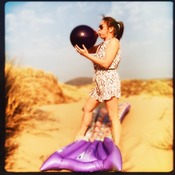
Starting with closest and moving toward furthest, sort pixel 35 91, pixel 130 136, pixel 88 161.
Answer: pixel 88 161 → pixel 130 136 → pixel 35 91

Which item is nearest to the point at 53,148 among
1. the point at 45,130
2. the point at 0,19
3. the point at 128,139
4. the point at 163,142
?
the point at 45,130

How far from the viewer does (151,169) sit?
517cm

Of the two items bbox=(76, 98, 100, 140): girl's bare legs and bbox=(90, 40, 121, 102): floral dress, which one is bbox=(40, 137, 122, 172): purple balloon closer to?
bbox=(76, 98, 100, 140): girl's bare legs

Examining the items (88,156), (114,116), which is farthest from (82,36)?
(88,156)

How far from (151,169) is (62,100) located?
2407 mm

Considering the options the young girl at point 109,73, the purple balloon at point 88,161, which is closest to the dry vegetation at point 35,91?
the purple balloon at point 88,161

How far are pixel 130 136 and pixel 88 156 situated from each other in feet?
2.85

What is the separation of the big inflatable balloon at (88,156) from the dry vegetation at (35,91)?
2.62 ft

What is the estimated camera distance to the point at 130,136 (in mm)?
5629

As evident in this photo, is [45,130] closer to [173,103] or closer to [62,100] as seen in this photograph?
[62,100]

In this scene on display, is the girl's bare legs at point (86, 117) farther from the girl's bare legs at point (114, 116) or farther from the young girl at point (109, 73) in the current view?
the girl's bare legs at point (114, 116)

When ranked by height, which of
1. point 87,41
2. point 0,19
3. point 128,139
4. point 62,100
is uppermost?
point 0,19

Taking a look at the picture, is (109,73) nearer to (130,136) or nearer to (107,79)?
(107,79)

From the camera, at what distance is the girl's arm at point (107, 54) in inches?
198
